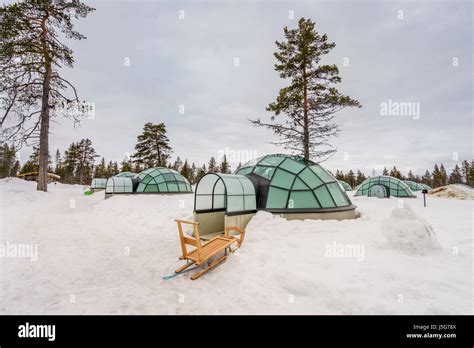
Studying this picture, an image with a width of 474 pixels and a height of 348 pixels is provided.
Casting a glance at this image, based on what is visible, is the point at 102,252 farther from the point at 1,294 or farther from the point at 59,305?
the point at 59,305

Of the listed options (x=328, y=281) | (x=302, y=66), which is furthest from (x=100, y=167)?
(x=328, y=281)

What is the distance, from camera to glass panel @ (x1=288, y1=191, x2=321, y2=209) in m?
9.73

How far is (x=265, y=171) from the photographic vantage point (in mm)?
11234

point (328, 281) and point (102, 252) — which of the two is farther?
point (102, 252)

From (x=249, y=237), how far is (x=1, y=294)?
6.61 meters

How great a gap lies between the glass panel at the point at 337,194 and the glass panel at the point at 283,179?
226cm

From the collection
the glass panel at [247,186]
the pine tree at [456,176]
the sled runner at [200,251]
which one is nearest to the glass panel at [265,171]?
the glass panel at [247,186]

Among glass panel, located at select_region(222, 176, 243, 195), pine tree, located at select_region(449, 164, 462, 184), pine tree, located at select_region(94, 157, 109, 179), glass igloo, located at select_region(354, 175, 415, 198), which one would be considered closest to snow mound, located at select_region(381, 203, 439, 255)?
glass panel, located at select_region(222, 176, 243, 195)

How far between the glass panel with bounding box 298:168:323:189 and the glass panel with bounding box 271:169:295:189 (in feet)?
1.79

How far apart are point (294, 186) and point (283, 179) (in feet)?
2.20

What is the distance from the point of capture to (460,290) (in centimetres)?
418

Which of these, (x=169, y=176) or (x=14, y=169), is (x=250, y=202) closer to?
(x=169, y=176)

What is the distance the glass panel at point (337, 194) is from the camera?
35.2ft

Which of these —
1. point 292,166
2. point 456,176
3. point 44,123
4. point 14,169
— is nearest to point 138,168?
point 44,123
